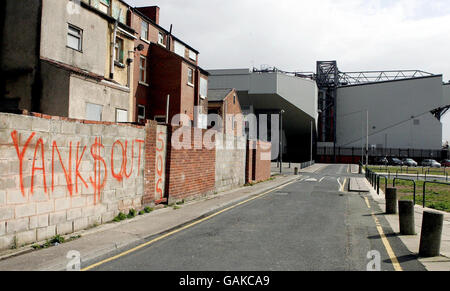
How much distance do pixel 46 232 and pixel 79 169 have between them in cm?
171

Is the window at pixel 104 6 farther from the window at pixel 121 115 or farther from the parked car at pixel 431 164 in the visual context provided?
the parked car at pixel 431 164

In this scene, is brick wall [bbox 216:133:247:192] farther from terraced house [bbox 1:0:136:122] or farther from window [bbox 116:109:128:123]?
terraced house [bbox 1:0:136:122]

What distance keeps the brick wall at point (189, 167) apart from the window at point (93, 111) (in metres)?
5.09

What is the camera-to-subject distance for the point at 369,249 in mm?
8039

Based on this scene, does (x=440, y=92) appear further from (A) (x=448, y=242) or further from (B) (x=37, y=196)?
(B) (x=37, y=196)

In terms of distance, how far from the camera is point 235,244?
8227 millimetres

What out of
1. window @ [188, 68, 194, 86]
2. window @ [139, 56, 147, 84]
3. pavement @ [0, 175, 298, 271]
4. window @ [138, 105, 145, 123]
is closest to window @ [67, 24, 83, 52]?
pavement @ [0, 175, 298, 271]

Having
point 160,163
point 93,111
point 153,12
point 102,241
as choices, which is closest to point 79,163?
point 102,241

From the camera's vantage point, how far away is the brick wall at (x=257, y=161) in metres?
26.1

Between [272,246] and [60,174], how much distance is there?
516 cm

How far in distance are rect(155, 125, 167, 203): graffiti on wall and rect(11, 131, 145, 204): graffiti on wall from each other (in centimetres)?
122

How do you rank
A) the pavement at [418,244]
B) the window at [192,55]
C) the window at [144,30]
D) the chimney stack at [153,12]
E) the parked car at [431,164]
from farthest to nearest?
the parked car at [431,164]
the window at [192,55]
the chimney stack at [153,12]
the window at [144,30]
the pavement at [418,244]

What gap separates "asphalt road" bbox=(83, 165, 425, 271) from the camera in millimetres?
6652

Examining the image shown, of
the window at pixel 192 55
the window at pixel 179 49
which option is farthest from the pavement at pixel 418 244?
the window at pixel 192 55
